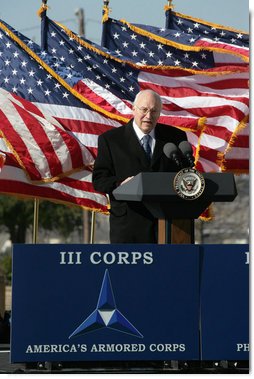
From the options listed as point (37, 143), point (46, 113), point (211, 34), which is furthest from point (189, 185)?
point (211, 34)

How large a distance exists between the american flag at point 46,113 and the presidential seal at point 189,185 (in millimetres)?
6805

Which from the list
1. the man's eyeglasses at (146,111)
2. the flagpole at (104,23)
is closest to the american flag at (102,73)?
the flagpole at (104,23)

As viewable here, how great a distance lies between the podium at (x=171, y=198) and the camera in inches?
248

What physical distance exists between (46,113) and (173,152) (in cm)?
716

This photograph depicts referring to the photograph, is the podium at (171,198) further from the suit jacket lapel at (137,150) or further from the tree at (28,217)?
the tree at (28,217)

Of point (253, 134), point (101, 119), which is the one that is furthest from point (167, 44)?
point (253, 134)

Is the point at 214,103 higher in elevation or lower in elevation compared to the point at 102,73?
lower

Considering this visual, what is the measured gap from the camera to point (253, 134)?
639 centimetres

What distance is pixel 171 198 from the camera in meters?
6.31

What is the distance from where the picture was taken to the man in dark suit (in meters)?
6.84

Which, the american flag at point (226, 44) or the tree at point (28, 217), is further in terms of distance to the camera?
the tree at point (28, 217)

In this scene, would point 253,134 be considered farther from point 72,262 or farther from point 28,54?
point 28,54

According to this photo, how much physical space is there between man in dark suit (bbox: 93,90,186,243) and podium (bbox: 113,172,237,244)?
0.96ft

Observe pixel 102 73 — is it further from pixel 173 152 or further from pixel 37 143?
pixel 173 152
